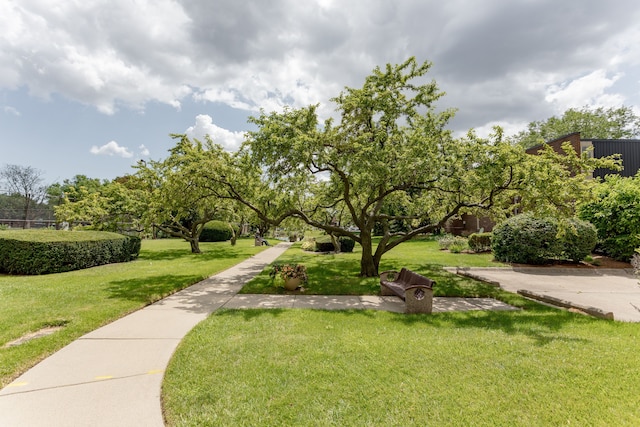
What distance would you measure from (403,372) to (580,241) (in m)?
14.4

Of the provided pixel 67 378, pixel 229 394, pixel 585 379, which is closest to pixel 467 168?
pixel 585 379

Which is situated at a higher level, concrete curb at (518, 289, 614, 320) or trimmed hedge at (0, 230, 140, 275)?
trimmed hedge at (0, 230, 140, 275)

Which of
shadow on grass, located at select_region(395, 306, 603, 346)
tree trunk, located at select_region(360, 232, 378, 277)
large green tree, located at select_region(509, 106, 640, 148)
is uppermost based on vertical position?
large green tree, located at select_region(509, 106, 640, 148)

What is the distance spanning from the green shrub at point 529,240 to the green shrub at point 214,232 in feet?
88.8

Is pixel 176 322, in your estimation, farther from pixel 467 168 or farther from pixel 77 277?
pixel 467 168

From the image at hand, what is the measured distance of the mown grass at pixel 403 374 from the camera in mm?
3045

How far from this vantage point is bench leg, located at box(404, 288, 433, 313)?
22.0ft

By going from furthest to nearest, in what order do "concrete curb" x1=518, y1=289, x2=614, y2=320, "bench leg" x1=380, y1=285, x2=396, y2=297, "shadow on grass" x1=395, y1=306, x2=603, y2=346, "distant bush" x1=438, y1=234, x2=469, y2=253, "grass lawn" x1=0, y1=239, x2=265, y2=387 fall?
"distant bush" x1=438, y1=234, x2=469, y2=253, "bench leg" x1=380, y1=285, x2=396, y2=297, "concrete curb" x1=518, y1=289, x2=614, y2=320, "shadow on grass" x1=395, y1=306, x2=603, y2=346, "grass lawn" x1=0, y1=239, x2=265, y2=387

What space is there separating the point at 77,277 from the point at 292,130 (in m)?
9.15

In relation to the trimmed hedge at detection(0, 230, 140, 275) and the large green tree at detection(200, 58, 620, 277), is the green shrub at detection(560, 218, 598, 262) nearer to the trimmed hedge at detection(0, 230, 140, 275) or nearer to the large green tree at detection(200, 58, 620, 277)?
the large green tree at detection(200, 58, 620, 277)

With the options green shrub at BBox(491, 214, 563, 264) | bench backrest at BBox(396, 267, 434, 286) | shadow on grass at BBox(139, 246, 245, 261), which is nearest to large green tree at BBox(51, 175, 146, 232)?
shadow on grass at BBox(139, 246, 245, 261)

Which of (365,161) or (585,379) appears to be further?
(365,161)

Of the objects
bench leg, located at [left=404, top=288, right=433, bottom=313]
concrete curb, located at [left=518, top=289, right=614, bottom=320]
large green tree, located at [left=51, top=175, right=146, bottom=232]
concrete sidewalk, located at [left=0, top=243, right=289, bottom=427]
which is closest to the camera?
concrete sidewalk, located at [left=0, top=243, right=289, bottom=427]

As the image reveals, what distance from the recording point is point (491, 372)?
3842 mm
